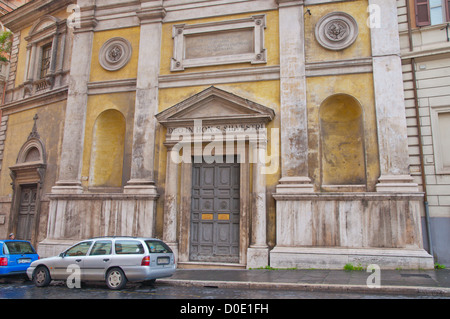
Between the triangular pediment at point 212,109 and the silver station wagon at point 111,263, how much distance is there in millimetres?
5063

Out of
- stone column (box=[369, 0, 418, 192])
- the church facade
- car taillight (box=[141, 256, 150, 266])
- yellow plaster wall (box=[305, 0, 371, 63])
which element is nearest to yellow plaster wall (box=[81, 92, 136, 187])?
the church facade

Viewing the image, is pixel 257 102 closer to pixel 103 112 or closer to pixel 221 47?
pixel 221 47

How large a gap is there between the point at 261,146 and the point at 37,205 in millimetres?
9787

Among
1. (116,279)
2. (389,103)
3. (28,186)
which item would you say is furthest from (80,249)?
(389,103)

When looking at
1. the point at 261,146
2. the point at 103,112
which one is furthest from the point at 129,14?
the point at 261,146

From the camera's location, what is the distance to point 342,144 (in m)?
12.8

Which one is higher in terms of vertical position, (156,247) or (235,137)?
(235,137)

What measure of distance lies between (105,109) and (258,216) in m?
7.54

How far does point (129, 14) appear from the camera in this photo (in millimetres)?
15492

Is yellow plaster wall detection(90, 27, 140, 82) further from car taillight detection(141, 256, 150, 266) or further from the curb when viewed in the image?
the curb

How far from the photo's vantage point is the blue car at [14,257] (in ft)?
35.4

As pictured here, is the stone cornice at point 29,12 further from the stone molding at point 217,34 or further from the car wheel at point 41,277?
the car wheel at point 41,277

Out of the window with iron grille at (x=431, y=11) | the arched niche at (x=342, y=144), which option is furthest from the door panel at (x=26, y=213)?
the window with iron grille at (x=431, y=11)

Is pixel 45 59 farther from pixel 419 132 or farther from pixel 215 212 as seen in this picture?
pixel 419 132
